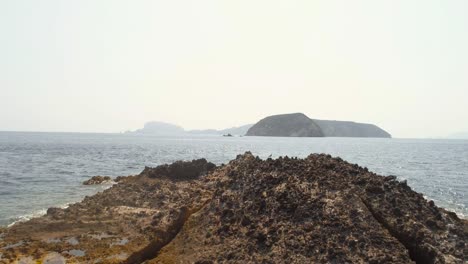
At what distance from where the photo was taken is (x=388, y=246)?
14977 mm

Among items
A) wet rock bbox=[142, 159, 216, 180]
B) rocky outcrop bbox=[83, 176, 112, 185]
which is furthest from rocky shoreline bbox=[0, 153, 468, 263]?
rocky outcrop bbox=[83, 176, 112, 185]

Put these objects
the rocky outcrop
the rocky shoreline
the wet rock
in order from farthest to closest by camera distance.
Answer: the rocky outcrop, the wet rock, the rocky shoreline

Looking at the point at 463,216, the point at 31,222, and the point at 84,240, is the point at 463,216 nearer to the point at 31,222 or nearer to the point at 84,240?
the point at 84,240

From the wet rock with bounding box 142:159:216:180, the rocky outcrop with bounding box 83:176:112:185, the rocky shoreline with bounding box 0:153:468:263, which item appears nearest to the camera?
the rocky shoreline with bounding box 0:153:468:263

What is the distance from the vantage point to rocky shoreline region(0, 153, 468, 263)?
15242mm

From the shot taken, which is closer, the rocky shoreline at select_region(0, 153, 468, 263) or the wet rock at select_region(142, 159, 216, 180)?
the rocky shoreline at select_region(0, 153, 468, 263)

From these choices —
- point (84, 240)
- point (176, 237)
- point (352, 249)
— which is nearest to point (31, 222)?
point (84, 240)

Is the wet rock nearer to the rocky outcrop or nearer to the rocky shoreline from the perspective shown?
the rocky outcrop

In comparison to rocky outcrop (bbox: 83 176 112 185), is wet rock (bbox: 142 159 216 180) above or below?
above

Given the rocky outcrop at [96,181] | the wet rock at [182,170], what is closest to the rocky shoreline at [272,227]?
the wet rock at [182,170]

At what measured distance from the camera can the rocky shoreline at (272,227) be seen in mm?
15242

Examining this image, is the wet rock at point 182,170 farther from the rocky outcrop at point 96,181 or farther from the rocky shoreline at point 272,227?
the rocky shoreline at point 272,227

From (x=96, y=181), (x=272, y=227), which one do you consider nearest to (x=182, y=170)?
(x=96, y=181)

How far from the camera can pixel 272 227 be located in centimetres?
1667
